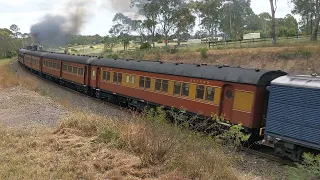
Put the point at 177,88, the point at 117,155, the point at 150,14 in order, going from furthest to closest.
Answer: the point at 150,14, the point at 177,88, the point at 117,155

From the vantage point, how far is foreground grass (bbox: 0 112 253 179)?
7414 millimetres

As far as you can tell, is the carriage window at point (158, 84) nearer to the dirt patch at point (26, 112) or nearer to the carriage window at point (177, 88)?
the carriage window at point (177, 88)

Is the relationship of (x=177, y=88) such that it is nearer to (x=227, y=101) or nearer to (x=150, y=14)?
(x=227, y=101)

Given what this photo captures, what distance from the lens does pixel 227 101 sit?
12492 millimetres

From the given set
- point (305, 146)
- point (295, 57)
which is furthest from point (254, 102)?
point (295, 57)

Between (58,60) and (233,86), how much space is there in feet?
76.0

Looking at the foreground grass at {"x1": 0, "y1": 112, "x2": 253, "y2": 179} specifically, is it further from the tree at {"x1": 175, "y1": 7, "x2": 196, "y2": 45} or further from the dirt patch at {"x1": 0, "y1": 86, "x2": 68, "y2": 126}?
the tree at {"x1": 175, "y1": 7, "x2": 196, "y2": 45}

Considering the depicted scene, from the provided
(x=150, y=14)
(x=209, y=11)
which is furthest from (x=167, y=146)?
(x=209, y=11)

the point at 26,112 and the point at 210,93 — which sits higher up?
the point at 210,93

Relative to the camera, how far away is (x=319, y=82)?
9.75m

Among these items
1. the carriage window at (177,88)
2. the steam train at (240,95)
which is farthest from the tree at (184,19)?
the carriage window at (177,88)

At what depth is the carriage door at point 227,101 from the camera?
1234 cm

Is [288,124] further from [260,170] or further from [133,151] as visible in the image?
[133,151]

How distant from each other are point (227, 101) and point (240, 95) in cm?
67
